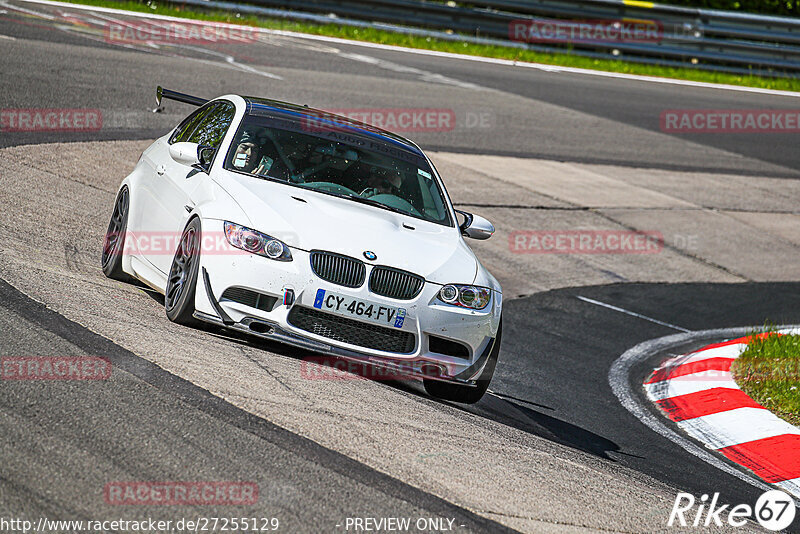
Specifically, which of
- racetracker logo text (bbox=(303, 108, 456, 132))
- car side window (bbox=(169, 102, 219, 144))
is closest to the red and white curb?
car side window (bbox=(169, 102, 219, 144))

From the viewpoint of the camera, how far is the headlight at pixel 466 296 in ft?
20.9

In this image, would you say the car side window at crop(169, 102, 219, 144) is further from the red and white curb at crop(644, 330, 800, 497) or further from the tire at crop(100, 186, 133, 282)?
the red and white curb at crop(644, 330, 800, 497)

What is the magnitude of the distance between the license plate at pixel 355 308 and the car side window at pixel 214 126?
72.7 inches

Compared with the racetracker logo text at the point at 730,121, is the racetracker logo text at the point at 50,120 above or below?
below

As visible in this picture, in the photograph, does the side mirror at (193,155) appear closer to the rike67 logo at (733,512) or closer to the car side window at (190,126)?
the car side window at (190,126)

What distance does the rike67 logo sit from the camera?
201 inches

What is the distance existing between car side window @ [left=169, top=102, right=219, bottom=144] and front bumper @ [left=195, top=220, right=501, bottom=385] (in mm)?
1948

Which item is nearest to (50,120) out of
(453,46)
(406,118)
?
(406,118)

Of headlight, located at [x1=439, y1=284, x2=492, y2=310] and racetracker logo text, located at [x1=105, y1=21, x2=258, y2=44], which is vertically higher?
racetracker logo text, located at [x1=105, y1=21, x2=258, y2=44]

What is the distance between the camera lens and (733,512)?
5.65 metres

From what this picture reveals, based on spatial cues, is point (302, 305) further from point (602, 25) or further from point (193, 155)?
point (602, 25)

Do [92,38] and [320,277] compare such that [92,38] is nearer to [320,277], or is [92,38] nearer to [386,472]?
[320,277]

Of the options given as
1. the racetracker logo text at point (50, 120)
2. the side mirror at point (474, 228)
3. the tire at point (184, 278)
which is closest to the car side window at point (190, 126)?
the tire at point (184, 278)

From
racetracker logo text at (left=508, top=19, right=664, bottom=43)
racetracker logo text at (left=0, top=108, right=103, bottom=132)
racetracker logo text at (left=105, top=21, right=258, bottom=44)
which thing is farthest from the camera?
racetracker logo text at (left=508, top=19, right=664, bottom=43)
